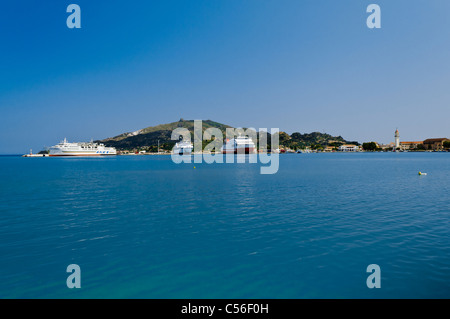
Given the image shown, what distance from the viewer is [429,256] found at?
49.0 ft

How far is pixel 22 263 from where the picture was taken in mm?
14844

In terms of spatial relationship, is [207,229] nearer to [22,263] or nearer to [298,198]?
[22,263]

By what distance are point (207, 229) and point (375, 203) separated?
20536 millimetres

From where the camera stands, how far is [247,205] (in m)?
30.0

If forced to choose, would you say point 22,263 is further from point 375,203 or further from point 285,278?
point 375,203

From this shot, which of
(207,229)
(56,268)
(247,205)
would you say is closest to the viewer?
(56,268)
